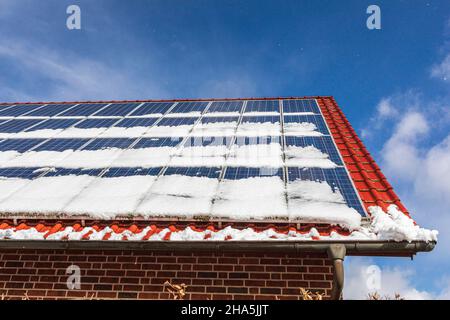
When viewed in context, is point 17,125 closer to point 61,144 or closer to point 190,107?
point 61,144

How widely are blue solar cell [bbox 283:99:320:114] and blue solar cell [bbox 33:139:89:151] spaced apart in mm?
5007

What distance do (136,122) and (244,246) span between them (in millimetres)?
5507

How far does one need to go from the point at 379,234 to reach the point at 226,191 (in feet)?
6.51

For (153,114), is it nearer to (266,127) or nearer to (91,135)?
(91,135)

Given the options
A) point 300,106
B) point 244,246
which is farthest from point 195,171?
point 300,106

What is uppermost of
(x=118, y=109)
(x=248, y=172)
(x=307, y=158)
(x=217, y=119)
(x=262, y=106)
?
(x=118, y=109)

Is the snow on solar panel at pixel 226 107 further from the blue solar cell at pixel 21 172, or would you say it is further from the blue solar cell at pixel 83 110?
the blue solar cell at pixel 21 172

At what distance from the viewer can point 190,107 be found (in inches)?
380

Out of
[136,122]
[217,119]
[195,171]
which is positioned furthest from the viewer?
[136,122]

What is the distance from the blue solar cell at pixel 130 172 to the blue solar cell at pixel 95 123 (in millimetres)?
2914

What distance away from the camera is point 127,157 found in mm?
5992

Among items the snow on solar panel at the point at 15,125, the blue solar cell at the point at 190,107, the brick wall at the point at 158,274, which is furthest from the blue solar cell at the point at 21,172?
the blue solar cell at the point at 190,107

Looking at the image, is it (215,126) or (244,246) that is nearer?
(244,246)
